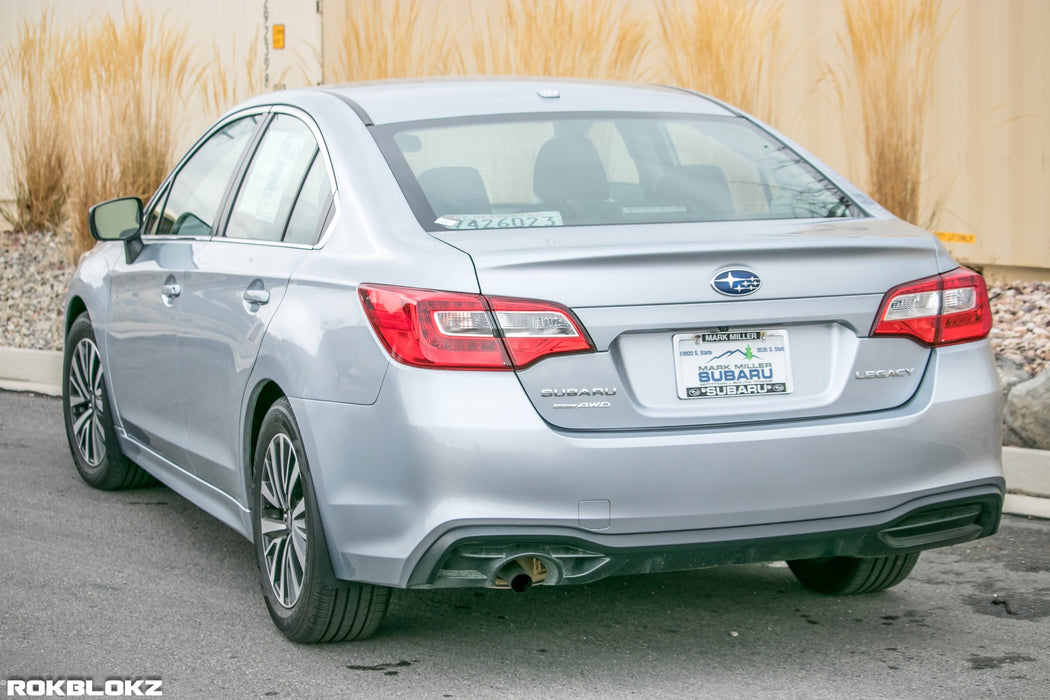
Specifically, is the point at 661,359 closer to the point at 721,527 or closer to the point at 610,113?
the point at 721,527

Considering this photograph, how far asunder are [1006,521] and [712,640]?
2189 mm

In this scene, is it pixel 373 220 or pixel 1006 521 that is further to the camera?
pixel 1006 521

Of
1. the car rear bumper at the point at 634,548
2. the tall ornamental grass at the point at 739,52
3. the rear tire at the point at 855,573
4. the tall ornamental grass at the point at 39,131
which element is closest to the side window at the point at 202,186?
the car rear bumper at the point at 634,548

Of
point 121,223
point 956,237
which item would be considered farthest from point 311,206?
point 956,237

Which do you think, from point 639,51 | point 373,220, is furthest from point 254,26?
point 373,220

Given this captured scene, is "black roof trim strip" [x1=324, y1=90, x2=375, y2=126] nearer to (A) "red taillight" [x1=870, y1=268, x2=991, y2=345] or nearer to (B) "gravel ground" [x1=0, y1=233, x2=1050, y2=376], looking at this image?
(A) "red taillight" [x1=870, y1=268, x2=991, y2=345]

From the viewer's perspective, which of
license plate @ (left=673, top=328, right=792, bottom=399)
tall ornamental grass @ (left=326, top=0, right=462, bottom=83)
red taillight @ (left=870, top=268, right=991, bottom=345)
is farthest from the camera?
tall ornamental grass @ (left=326, top=0, right=462, bottom=83)

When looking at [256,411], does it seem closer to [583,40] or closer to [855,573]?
[855,573]

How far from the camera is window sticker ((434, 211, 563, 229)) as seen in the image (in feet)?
13.8

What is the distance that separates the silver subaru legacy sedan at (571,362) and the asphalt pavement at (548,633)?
0.23m

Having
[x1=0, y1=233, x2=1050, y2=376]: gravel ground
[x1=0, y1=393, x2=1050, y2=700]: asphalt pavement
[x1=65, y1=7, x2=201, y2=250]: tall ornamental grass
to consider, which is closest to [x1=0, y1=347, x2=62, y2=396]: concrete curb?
[x1=0, y1=233, x2=1050, y2=376]: gravel ground

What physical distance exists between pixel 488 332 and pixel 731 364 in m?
0.64

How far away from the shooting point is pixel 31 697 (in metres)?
4.11

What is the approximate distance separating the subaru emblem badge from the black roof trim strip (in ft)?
4.32
